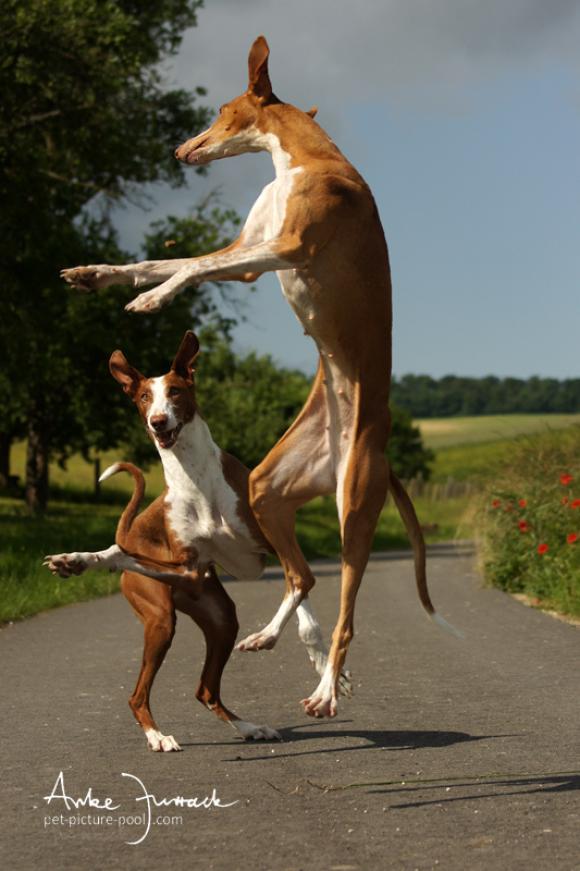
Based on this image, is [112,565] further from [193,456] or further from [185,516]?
[193,456]

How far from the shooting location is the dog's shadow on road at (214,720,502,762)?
291 inches

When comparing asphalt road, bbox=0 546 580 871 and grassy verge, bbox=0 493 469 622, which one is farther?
grassy verge, bbox=0 493 469 622

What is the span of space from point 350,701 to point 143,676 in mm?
2576

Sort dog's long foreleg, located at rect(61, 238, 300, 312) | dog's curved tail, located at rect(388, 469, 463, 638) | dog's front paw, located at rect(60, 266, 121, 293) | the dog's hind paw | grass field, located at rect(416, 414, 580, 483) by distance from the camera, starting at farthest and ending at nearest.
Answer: grass field, located at rect(416, 414, 580, 483) → the dog's hind paw → dog's curved tail, located at rect(388, 469, 463, 638) → dog's front paw, located at rect(60, 266, 121, 293) → dog's long foreleg, located at rect(61, 238, 300, 312)

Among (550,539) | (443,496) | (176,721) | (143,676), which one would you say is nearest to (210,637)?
(143,676)

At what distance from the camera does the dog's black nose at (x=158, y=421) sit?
6055mm

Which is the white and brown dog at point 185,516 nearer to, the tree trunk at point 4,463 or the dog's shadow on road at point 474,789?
the dog's shadow on road at point 474,789

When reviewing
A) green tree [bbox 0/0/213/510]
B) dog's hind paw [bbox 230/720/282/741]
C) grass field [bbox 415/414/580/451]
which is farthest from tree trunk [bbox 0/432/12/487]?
dog's hind paw [bbox 230/720/282/741]

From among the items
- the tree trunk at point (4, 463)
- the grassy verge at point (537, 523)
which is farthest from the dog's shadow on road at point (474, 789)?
the tree trunk at point (4, 463)

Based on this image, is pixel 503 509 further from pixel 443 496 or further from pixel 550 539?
pixel 443 496

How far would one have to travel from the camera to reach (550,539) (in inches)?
721

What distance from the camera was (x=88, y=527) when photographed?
94.0ft

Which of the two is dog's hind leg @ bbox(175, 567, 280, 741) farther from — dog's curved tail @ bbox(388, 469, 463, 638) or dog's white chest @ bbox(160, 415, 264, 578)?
dog's curved tail @ bbox(388, 469, 463, 638)

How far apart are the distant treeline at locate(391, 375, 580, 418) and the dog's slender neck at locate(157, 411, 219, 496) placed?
93974mm
